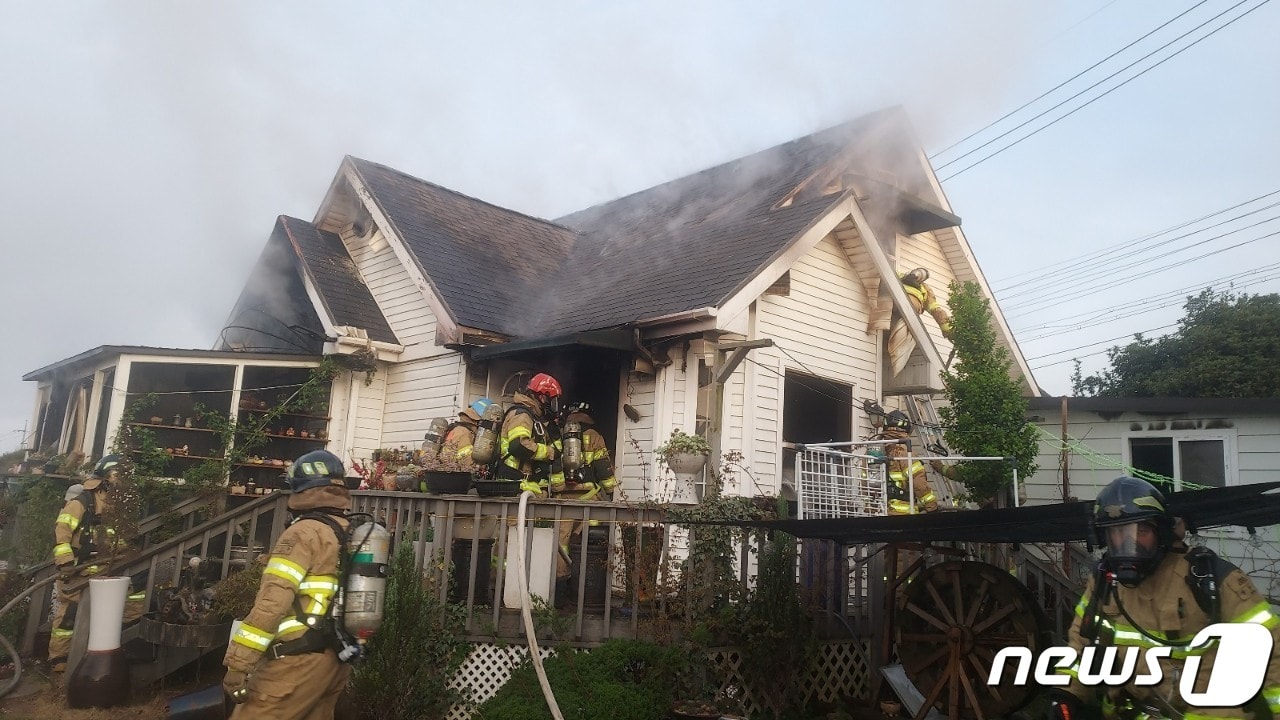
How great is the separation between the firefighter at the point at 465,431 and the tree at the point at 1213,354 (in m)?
19.5

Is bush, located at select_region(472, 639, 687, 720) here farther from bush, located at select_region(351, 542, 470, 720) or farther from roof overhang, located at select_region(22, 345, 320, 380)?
roof overhang, located at select_region(22, 345, 320, 380)

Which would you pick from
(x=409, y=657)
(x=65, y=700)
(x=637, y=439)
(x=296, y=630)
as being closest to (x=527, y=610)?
(x=409, y=657)

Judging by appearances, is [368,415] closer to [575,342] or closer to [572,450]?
[572,450]

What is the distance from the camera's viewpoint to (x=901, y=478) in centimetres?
934

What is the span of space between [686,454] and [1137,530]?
14.8 ft

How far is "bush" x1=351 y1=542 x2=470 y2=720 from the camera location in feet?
20.6

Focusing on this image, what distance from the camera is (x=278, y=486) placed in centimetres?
1125

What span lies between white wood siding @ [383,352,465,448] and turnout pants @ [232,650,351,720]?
5740mm

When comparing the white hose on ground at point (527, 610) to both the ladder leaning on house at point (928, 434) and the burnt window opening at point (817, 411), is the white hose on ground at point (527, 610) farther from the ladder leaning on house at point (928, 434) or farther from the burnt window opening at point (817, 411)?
the ladder leaning on house at point (928, 434)

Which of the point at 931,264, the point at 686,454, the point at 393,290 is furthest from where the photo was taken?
the point at 931,264

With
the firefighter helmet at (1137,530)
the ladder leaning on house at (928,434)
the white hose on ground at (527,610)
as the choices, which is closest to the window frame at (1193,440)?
the ladder leaning on house at (928,434)

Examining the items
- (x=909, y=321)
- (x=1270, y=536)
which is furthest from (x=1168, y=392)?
(x=909, y=321)

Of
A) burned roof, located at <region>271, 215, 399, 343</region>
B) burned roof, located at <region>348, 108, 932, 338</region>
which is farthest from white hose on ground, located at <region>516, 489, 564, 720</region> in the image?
burned roof, located at <region>271, 215, 399, 343</region>

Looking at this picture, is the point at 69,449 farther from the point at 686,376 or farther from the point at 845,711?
the point at 845,711
